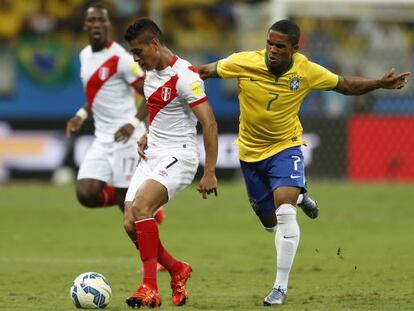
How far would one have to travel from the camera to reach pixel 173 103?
8469 mm

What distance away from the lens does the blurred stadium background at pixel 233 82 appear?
2114cm

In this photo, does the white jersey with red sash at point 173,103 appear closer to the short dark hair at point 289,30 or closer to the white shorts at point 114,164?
the short dark hair at point 289,30

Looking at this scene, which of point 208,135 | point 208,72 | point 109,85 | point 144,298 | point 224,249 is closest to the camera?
point 144,298

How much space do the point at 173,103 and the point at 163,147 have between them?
38cm

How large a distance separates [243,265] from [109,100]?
2339mm

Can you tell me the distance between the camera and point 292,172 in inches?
344

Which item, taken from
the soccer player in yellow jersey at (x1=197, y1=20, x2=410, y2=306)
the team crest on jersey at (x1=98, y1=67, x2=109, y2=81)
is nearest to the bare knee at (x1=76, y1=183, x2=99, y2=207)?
the team crest on jersey at (x1=98, y1=67, x2=109, y2=81)

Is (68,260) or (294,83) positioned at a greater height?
(294,83)

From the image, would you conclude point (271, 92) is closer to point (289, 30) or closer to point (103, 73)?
point (289, 30)

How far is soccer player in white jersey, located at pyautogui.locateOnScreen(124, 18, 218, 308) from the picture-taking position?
8.22 metres

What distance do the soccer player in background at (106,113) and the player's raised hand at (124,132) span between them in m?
0.18

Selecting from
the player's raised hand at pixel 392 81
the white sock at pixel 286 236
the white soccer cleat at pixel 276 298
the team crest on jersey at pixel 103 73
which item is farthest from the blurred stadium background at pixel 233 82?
the white soccer cleat at pixel 276 298

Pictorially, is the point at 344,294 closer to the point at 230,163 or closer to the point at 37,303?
the point at 37,303

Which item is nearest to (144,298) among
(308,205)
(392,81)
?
(308,205)
